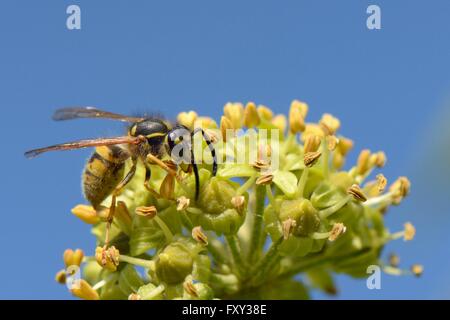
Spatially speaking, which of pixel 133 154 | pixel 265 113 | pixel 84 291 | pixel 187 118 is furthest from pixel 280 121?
pixel 84 291

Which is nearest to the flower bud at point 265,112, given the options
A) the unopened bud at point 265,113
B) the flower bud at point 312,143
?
the unopened bud at point 265,113

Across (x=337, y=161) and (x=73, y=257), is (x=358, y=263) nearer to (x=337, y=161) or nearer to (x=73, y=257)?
(x=337, y=161)

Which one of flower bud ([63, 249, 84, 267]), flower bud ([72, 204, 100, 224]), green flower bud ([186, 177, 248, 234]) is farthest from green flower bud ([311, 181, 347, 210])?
flower bud ([63, 249, 84, 267])

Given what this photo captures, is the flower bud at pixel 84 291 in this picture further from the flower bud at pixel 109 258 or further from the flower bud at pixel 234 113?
the flower bud at pixel 234 113

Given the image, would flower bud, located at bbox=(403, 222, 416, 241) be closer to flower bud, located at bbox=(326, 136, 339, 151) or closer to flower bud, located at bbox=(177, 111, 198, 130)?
flower bud, located at bbox=(326, 136, 339, 151)

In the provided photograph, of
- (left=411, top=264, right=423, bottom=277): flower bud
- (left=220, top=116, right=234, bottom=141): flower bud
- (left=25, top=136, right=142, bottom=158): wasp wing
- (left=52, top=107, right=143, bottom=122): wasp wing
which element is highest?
(left=52, top=107, right=143, bottom=122): wasp wing

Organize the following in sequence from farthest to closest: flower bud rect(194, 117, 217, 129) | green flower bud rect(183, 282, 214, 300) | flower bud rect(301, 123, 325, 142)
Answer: flower bud rect(301, 123, 325, 142) → flower bud rect(194, 117, 217, 129) → green flower bud rect(183, 282, 214, 300)

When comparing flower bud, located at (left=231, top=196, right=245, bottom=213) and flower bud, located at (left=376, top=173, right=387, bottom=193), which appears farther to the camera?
flower bud, located at (left=376, top=173, right=387, bottom=193)
